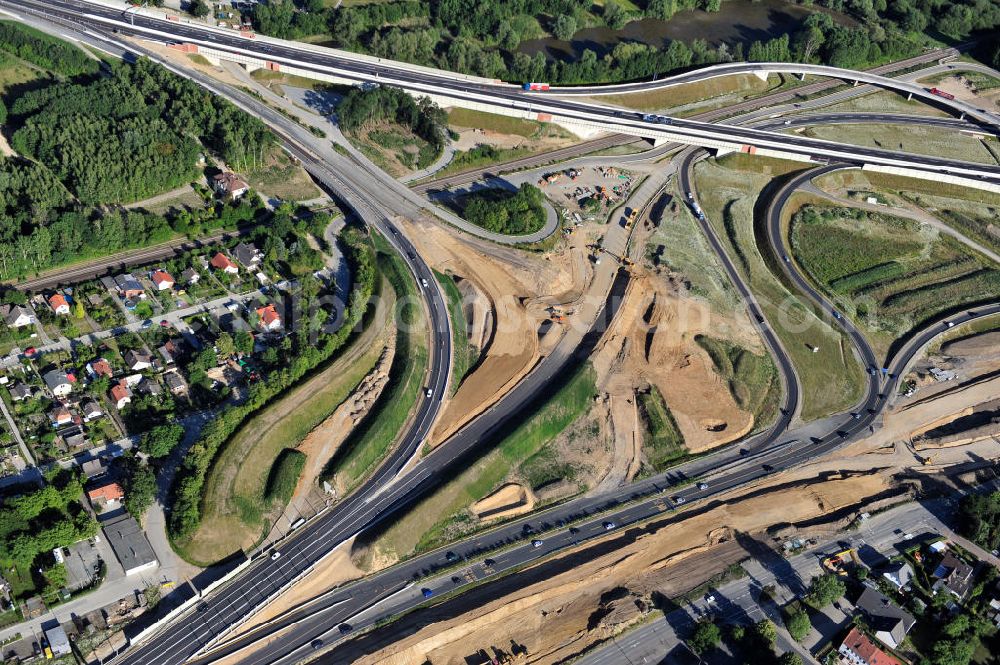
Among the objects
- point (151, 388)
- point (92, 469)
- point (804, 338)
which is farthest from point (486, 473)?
point (804, 338)

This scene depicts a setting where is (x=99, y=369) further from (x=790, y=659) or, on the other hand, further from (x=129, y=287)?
(x=790, y=659)

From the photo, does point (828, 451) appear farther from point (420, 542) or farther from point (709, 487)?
point (420, 542)

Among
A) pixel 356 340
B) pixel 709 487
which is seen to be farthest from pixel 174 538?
pixel 709 487

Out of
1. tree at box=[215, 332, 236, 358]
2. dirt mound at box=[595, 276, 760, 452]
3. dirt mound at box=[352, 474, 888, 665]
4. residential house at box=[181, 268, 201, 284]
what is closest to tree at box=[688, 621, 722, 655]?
dirt mound at box=[352, 474, 888, 665]

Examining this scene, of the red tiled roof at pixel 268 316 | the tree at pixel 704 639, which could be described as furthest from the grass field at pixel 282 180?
the tree at pixel 704 639

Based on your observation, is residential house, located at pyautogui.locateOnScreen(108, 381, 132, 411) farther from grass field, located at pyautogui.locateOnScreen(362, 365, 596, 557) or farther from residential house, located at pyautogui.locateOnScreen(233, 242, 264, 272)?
grass field, located at pyautogui.locateOnScreen(362, 365, 596, 557)
